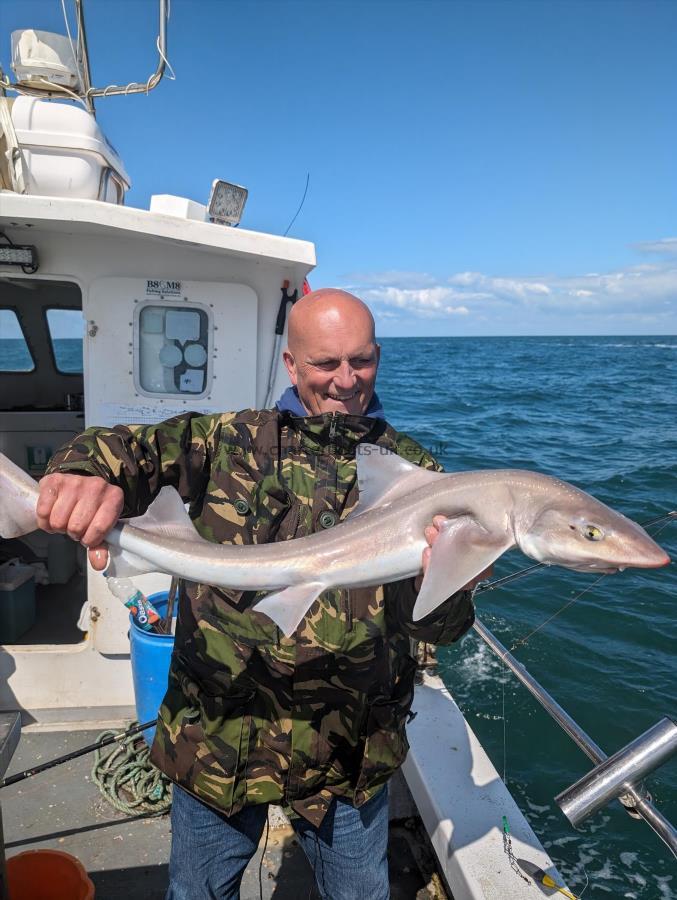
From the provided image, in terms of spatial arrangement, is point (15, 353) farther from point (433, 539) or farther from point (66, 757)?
point (433, 539)

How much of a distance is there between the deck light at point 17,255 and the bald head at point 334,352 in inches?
121

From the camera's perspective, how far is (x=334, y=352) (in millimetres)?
2779

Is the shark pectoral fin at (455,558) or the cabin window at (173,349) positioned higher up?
the cabin window at (173,349)

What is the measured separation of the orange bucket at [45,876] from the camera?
3198mm

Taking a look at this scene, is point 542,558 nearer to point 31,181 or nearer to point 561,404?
point 31,181

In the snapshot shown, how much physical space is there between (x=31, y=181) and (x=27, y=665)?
395 centimetres

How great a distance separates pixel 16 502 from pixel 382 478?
137 cm

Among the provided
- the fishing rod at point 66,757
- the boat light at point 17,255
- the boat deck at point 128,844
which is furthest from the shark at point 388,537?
the boat light at point 17,255

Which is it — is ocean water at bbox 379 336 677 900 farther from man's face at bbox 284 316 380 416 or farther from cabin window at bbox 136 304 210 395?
cabin window at bbox 136 304 210 395

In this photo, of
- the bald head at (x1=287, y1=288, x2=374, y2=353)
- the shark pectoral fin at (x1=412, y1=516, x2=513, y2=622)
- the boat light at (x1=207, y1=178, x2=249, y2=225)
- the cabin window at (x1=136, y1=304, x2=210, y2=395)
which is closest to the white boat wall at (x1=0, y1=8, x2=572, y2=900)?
the cabin window at (x1=136, y1=304, x2=210, y2=395)

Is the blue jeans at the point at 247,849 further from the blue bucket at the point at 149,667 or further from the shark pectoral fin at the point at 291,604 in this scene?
the blue bucket at the point at 149,667

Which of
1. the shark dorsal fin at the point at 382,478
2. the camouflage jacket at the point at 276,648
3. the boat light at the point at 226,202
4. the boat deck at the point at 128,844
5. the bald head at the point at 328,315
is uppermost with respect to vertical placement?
the boat light at the point at 226,202

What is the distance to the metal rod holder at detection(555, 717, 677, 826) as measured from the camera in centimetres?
243

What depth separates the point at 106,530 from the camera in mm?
2283
